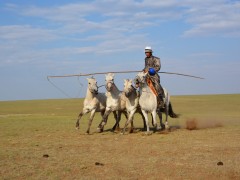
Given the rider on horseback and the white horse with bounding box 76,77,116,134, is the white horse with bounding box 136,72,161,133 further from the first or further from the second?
the white horse with bounding box 76,77,116,134

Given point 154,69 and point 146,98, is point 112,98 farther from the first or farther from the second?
point 154,69

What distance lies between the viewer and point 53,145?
13.9m

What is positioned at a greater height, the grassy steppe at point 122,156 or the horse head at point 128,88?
the horse head at point 128,88

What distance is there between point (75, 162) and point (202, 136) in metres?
6.56

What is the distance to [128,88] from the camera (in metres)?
16.3

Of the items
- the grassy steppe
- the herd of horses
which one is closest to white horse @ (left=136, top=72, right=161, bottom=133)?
the herd of horses

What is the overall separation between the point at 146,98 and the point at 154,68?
131 cm

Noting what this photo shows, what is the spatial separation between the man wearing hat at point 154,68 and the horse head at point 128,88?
33.7 inches

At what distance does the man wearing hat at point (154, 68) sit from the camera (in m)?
16.8

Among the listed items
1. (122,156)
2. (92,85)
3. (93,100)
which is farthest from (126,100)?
(122,156)

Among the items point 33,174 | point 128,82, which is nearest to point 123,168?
point 33,174

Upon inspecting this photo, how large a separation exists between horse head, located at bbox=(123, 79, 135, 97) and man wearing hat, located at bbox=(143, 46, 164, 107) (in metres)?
0.86

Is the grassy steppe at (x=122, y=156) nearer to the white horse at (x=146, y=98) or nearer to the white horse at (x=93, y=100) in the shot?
the white horse at (x=146, y=98)

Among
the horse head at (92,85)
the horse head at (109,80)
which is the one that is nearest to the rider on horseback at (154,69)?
the horse head at (109,80)
